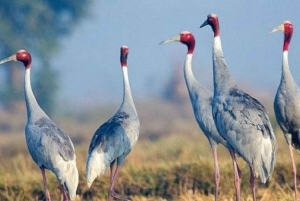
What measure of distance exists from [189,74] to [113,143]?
1087 millimetres

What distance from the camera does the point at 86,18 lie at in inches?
1353

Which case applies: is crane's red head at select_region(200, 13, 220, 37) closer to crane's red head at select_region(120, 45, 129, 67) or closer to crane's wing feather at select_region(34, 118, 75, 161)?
crane's red head at select_region(120, 45, 129, 67)

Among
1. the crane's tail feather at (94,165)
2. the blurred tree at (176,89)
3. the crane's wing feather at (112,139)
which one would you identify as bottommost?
the blurred tree at (176,89)

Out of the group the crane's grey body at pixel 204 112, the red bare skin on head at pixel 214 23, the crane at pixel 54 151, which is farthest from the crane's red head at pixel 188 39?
the crane at pixel 54 151

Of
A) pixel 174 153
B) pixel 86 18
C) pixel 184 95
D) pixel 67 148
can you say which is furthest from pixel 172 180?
pixel 86 18

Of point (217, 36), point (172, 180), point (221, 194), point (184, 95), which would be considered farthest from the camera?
point (184, 95)

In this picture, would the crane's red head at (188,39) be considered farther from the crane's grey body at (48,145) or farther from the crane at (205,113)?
the crane's grey body at (48,145)

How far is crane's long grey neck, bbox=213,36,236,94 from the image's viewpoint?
918cm

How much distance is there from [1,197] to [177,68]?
73.0 ft

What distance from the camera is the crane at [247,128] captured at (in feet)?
28.9

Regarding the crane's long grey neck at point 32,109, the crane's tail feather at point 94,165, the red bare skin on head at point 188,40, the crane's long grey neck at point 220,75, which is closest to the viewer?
the crane's long grey neck at point 220,75

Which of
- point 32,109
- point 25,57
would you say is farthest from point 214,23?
point 25,57

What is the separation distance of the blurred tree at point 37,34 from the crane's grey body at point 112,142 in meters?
22.6

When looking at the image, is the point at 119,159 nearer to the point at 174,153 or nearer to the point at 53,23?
the point at 174,153
